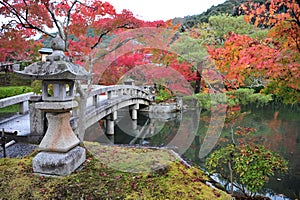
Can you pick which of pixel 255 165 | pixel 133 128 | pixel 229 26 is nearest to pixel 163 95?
pixel 133 128

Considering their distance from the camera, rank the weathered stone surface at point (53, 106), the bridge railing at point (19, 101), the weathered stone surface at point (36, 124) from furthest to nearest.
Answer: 1. the bridge railing at point (19, 101)
2. the weathered stone surface at point (36, 124)
3. the weathered stone surface at point (53, 106)

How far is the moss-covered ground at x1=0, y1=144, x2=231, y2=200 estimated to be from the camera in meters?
3.30

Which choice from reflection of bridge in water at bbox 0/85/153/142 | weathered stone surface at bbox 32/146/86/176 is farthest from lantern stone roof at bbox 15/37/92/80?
reflection of bridge in water at bbox 0/85/153/142

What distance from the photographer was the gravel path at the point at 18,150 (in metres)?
5.32

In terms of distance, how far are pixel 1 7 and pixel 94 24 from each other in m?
2.48

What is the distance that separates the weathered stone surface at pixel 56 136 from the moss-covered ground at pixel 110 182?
479 mm

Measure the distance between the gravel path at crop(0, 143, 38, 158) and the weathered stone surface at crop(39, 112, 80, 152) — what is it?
1.91m

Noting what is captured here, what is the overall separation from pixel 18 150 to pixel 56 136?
2.47 meters

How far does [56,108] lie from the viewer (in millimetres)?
3693

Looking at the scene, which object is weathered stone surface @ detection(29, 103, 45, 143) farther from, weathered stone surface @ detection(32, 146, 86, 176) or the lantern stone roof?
the lantern stone roof

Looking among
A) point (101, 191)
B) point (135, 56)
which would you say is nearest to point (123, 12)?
point (101, 191)

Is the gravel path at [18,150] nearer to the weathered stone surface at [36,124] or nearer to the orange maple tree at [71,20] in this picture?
the weathered stone surface at [36,124]

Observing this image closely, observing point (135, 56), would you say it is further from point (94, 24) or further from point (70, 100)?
point (70, 100)

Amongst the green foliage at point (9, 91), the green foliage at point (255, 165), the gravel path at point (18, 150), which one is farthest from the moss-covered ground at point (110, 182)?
the green foliage at point (9, 91)
